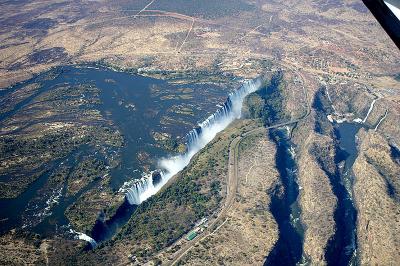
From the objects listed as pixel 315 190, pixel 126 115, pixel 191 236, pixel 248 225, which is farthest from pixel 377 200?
pixel 126 115

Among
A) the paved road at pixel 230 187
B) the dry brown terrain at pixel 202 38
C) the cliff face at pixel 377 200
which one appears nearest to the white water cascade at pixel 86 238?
the paved road at pixel 230 187

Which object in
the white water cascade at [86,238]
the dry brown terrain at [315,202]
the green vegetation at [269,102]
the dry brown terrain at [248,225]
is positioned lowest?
the white water cascade at [86,238]

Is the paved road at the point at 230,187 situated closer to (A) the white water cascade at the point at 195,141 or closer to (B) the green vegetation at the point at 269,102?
(B) the green vegetation at the point at 269,102

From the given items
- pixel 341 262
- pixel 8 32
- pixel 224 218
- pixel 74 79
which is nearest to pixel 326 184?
pixel 341 262

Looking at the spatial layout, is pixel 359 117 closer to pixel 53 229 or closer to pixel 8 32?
pixel 53 229

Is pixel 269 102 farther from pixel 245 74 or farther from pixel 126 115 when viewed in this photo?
pixel 126 115

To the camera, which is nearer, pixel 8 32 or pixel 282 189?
pixel 282 189
